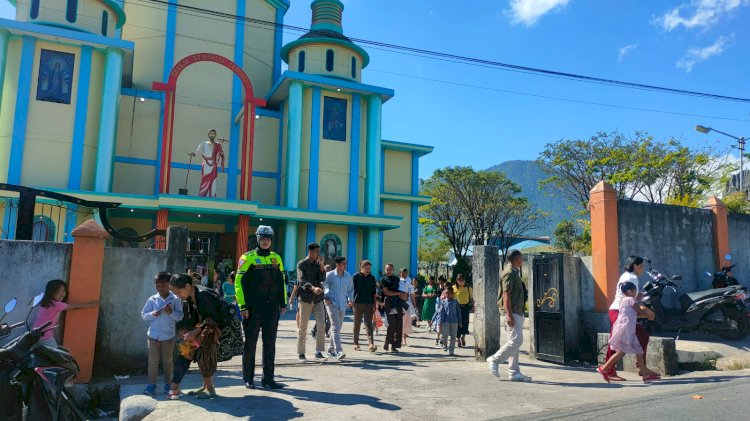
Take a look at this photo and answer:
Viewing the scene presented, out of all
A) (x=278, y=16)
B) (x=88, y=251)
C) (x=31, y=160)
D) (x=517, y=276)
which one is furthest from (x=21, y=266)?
(x=278, y=16)

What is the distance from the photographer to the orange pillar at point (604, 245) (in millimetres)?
9234

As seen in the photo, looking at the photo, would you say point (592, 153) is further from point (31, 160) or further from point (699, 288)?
point (31, 160)

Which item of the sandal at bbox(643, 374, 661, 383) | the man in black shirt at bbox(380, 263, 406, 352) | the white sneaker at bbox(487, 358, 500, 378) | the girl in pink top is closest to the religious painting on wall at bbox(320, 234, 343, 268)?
the man in black shirt at bbox(380, 263, 406, 352)

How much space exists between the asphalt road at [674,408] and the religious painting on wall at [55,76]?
67.3 ft

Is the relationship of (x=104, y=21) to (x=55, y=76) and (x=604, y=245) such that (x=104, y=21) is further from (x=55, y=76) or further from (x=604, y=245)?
(x=604, y=245)

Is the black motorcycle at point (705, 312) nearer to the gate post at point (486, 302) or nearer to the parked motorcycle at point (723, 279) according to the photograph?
the parked motorcycle at point (723, 279)

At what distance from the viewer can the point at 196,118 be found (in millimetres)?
23406

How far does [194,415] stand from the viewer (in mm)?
4926

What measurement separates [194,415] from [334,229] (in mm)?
18760

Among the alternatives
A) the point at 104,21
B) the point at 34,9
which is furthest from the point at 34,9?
the point at 104,21

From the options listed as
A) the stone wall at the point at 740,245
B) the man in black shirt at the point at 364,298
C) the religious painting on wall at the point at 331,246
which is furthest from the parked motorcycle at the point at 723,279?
the religious painting on wall at the point at 331,246

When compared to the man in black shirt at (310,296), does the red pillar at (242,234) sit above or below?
above

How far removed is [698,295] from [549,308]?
10.3 feet

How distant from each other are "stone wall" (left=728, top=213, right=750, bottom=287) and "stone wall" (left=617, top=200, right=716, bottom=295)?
3.00ft
